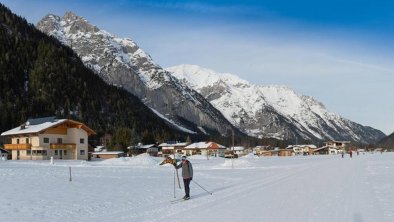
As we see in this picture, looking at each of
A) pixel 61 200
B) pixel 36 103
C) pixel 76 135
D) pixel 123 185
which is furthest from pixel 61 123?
pixel 36 103

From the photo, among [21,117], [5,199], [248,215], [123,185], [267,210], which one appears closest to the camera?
[248,215]

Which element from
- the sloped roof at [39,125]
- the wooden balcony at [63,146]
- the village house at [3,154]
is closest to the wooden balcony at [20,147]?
the village house at [3,154]

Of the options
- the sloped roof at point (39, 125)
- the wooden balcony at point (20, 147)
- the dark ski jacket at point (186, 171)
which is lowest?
the dark ski jacket at point (186, 171)

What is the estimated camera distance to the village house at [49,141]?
289ft

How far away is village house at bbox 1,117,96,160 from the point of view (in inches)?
3472

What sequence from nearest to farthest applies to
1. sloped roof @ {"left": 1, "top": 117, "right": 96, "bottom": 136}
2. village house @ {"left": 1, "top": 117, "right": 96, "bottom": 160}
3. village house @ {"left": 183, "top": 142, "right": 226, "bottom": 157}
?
village house @ {"left": 1, "top": 117, "right": 96, "bottom": 160}, sloped roof @ {"left": 1, "top": 117, "right": 96, "bottom": 136}, village house @ {"left": 183, "top": 142, "right": 226, "bottom": 157}

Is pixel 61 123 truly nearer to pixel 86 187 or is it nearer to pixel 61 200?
pixel 86 187

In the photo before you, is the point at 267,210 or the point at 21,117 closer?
the point at 267,210

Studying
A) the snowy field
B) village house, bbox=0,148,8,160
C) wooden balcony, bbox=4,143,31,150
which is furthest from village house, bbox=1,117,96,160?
the snowy field

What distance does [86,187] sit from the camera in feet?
91.5

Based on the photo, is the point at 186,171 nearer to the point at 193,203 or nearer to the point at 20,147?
the point at 193,203

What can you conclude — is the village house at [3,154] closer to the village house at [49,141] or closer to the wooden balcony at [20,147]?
the village house at [49,141]

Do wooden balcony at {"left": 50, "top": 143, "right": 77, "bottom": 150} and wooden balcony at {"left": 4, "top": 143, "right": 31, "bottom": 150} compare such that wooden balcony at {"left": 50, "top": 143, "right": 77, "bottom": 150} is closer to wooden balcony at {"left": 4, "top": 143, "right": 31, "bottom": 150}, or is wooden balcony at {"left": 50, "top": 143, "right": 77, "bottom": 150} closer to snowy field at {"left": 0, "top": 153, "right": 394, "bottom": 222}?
wooden balcony at {"left": 4, "top": 143, "right": 31, "bottom": 150}

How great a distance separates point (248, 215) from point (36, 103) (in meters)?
176
